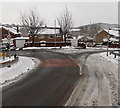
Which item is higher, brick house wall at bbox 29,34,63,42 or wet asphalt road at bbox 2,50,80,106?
brick house wall at bbox 29,34,63,42

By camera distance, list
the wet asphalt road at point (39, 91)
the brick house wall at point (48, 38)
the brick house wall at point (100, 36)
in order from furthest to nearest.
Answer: the brick house wall at point (100, 36), the brick house wall at point (48, 38), the wet asphalt road at point (39, 91)

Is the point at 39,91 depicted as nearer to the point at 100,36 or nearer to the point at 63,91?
the point at 63,91

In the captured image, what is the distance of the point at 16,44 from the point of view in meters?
58.9

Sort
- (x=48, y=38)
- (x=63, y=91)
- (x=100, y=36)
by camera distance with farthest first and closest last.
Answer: (x=100, y=36), (x=48, y=38), (x=63, y=91)

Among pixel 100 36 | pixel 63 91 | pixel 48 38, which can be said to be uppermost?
pixel 100 36

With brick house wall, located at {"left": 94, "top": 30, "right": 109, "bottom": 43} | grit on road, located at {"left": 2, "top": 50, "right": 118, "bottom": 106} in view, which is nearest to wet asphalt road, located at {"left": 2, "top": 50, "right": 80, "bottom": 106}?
grit on road, located at {"left": 2, "top": 50, "right": 118, "bottom": 106}

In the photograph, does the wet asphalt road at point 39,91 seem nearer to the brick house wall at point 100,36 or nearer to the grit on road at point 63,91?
the grit on road at point 63,91

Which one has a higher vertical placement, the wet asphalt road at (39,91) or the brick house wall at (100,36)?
the brick house wall at (100,36)

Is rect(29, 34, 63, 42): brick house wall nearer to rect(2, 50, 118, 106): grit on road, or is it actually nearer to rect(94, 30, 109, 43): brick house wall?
rect(94, 30, 109, 43): brick house wall

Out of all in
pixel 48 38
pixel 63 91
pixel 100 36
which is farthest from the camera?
pixel 100 36

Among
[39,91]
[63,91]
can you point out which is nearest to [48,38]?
[39,91]

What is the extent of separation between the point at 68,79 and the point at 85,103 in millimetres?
5511

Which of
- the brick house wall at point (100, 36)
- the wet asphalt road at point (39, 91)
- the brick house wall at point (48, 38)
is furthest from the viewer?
the brick house wall at point (100, 36)

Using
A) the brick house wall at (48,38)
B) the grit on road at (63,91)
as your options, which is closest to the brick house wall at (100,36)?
the brick house wall at (48,38)
